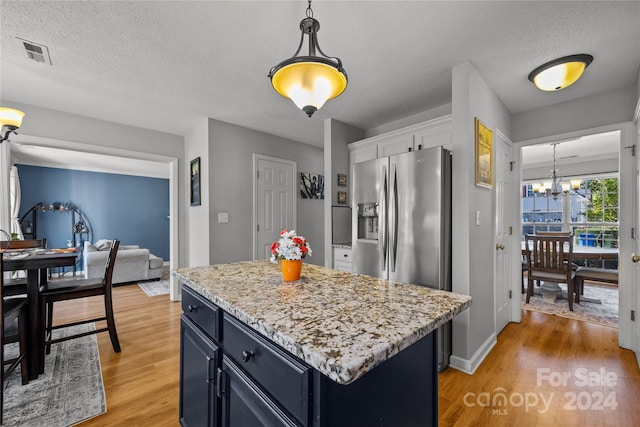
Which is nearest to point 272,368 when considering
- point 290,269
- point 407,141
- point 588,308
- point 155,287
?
point 290,269

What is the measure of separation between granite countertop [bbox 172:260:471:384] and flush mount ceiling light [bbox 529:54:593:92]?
2158 mm

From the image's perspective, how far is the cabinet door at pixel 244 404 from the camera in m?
0.81

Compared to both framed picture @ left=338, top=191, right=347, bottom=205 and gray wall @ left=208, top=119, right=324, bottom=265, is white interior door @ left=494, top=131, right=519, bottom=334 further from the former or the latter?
gray wall @ left=208, top=119, right=324, bottom=265

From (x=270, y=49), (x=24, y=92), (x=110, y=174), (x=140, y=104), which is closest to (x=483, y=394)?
(x=270, y=49)

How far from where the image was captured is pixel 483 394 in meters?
1.90

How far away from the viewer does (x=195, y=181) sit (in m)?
3.81

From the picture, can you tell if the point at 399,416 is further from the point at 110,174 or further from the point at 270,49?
the point at 110,174

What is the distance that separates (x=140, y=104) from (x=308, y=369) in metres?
3.49

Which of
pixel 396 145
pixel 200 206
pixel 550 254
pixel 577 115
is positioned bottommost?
pixel 550 254

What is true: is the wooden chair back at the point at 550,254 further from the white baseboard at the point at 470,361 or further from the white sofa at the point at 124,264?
the white sofa at the point at 124,264

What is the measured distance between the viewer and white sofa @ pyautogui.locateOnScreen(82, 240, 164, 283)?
4.84m

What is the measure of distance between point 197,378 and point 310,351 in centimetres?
95

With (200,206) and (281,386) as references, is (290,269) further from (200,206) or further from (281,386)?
(200,206)

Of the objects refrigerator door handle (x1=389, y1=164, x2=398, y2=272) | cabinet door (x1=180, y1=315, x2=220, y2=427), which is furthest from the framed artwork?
cabinet door (x1=180, y1=315, x2=220, y2=427)
